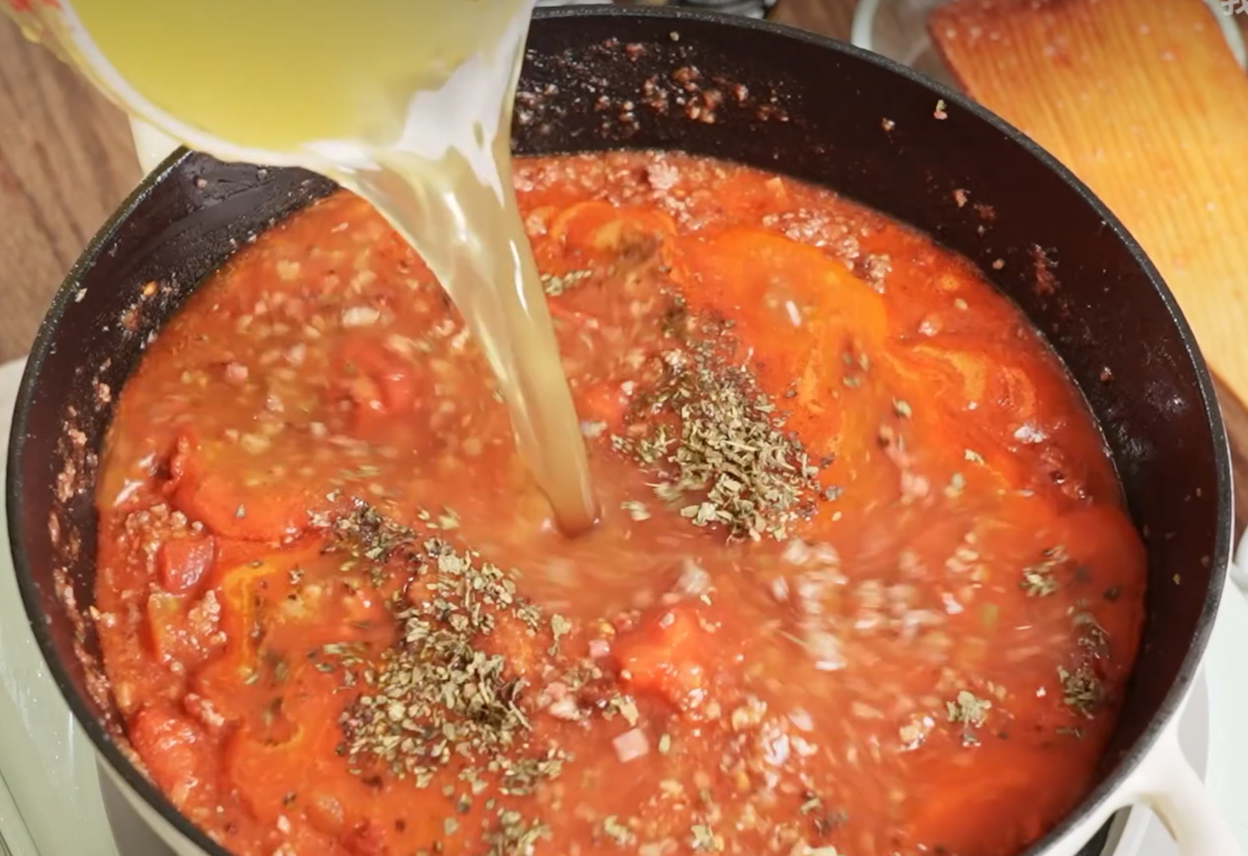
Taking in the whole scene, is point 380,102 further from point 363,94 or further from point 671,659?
point 671,659

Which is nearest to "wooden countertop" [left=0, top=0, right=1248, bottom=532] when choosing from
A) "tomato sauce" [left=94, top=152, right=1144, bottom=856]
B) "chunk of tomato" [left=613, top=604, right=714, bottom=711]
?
"tomato sauce" [left=94, top=152, right=1144, bottom=856]

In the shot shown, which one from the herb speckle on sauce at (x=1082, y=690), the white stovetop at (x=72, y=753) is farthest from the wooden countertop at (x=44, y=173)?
the herb speckle on sauce at (x=1082, y=690)

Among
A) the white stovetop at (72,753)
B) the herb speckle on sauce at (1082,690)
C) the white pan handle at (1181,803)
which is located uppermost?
the white pan handle at (1181,803)

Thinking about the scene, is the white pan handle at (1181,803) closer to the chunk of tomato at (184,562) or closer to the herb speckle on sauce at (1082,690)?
the herb speckle on sauce at (1082,690)

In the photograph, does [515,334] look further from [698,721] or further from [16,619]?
[16,619]

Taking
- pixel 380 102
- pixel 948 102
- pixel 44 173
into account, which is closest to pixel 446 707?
pixel 380 102

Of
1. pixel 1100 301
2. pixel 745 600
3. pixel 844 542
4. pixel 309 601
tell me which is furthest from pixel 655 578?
pixel 1100 301
